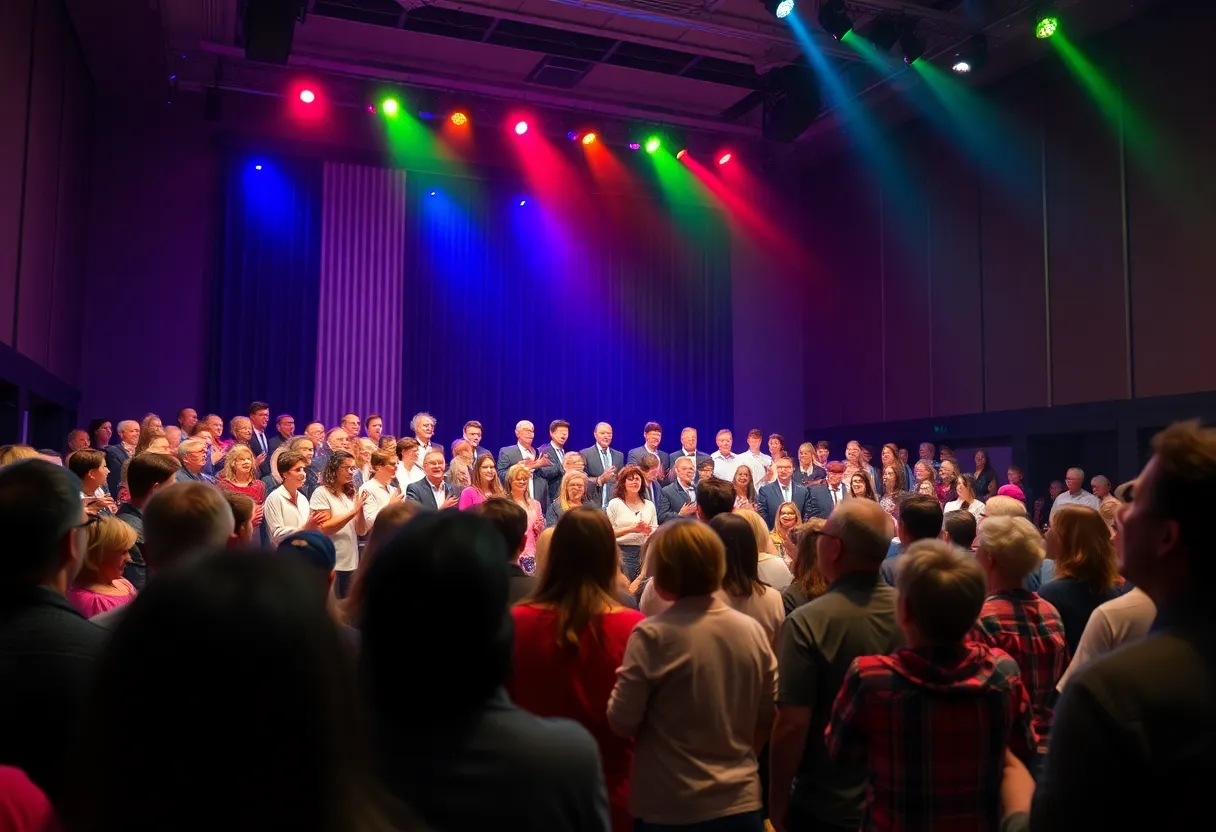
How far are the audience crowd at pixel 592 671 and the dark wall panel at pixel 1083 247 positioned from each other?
750cm

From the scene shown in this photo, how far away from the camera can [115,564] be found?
2840 mm

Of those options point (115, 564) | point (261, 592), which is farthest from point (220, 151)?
point (261, 592)

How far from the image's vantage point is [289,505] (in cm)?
545

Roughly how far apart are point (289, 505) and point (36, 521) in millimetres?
3783

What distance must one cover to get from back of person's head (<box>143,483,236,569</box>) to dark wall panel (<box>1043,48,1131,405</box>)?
398 inches

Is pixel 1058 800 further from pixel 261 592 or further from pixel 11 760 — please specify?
pixel 11 760

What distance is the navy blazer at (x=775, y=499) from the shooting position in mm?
9742

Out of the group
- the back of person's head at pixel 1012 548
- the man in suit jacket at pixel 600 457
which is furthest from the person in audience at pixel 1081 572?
the man in suit jacket at pixel 600 457

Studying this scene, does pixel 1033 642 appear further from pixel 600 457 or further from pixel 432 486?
Answer: pixel 600 457

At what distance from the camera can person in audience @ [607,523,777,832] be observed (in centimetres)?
238

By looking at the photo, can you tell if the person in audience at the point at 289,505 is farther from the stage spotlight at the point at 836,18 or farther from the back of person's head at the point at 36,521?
the stage spotlight at the point at 836,18

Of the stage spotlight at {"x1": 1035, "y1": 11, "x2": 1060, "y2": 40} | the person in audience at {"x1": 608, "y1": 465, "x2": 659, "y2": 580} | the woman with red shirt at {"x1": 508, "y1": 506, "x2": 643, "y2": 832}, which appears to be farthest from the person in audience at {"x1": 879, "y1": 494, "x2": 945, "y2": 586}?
the stage spotlight at {"x1": 1035, "y1": 11, "x2": 1060, "y2": 40}

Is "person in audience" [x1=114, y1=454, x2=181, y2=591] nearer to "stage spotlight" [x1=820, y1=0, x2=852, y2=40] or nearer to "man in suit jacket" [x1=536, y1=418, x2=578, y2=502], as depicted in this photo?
"man in suit jacket" [x1=536, y1=418, x2=578, y2=502]

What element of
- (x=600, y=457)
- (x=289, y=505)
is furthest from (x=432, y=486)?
(x=600, y=457)
